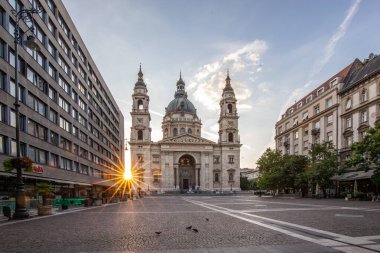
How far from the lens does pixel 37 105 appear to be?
31.0 metres

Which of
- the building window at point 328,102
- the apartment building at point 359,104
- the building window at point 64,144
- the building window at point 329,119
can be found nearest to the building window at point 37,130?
the building window at point 64,144

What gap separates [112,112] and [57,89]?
124 feet

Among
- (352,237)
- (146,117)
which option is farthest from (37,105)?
(146,117)

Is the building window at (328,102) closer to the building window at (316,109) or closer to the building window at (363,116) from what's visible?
the building window at (316,109)

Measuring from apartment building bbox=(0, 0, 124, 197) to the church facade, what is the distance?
37448mm

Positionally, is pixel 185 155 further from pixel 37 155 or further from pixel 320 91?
pixel 37 155

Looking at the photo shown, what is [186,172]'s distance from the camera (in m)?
105

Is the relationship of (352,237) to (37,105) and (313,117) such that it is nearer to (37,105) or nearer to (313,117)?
(37,105)

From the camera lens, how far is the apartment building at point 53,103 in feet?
81.0

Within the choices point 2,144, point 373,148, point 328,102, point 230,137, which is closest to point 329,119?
point 328,102

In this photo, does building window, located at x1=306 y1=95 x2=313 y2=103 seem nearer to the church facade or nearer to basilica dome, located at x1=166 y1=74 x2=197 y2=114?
the church facade

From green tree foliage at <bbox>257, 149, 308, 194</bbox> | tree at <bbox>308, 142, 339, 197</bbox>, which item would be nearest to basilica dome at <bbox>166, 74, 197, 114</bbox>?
green tree foliage at <bbox>257, 149, 308, 194</bbox>

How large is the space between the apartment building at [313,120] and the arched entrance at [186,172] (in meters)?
38.4

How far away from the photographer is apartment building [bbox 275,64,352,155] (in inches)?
1923
